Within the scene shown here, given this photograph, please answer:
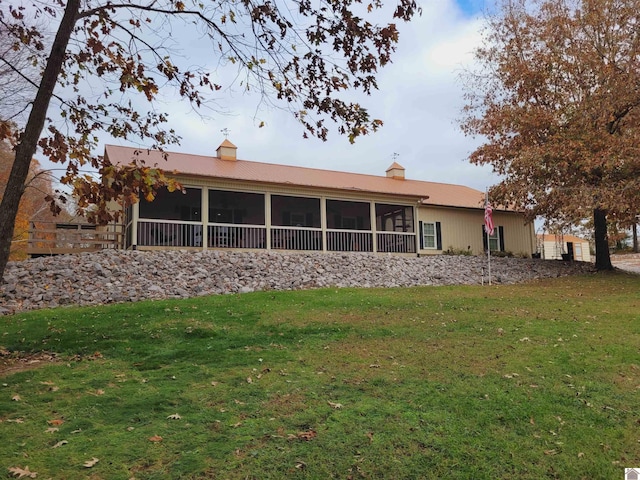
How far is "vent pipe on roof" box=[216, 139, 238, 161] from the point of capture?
22453 millimetres

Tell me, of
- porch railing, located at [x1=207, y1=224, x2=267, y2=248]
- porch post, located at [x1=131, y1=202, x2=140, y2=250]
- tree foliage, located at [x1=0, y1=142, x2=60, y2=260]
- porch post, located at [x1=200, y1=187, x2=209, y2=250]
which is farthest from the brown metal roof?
tree foliage, located at [x1=0, y1=142, x2=60, y2=260]

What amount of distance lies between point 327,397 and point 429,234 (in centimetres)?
1876

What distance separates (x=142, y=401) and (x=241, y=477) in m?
1.88

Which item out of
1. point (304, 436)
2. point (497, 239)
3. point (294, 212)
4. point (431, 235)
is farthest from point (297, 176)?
point (304, 436)

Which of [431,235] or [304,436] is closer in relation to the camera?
[304,436]

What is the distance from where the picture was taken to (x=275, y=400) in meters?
4.85

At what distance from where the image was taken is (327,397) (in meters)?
4.94

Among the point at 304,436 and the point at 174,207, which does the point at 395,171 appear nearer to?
the point at 174,207

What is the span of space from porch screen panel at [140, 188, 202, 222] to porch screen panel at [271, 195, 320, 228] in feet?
11.5

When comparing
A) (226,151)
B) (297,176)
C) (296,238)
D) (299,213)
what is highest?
(226,151)

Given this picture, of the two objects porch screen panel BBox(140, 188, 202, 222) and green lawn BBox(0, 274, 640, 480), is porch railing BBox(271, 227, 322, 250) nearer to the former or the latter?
porch screen panel BBox(140, 188, 202, 222)

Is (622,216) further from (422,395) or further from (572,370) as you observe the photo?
(422,395)

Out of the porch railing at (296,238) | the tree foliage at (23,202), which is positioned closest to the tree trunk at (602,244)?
the porch railing at (296,238)

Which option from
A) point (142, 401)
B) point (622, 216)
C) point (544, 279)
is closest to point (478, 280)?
point (544, 279)
